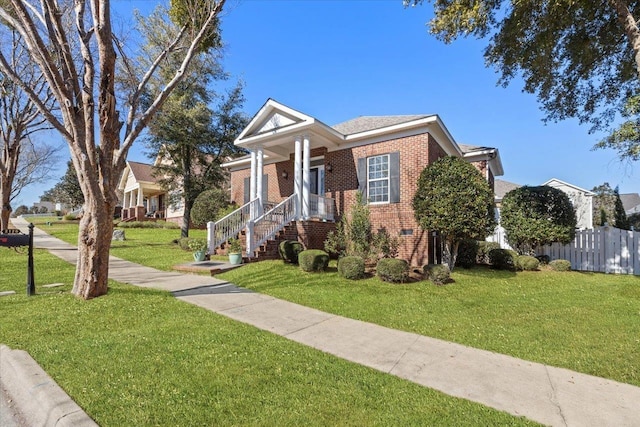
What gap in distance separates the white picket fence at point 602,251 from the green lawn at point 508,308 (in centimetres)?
117

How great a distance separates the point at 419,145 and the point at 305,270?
18.0ft

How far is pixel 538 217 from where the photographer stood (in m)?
9.78

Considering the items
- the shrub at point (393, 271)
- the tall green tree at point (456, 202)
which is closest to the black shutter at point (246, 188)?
the tall green tree at point (456, 202)

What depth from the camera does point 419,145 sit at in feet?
34.3

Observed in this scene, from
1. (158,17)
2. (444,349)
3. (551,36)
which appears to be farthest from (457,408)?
(158,17)

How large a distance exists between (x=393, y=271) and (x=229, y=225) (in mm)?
6370

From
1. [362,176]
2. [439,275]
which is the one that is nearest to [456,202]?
[439,275]

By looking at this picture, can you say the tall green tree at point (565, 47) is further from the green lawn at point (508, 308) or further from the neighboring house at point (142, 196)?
the neighboring house at point (142, 196)

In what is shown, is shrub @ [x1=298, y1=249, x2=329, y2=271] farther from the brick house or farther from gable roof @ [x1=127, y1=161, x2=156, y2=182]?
gable roof @ [x1=127, y1=161, x2=156, y2=182]

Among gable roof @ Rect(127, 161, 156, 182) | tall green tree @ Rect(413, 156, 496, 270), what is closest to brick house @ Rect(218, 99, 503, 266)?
tall green tree @ Rect(413, 156, 496, 270)

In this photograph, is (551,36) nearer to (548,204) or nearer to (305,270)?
(548,204)

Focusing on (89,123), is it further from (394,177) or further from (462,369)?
(394,177)

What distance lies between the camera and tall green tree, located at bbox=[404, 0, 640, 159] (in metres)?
8.20

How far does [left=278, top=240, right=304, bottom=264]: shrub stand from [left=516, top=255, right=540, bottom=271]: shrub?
6.59m
